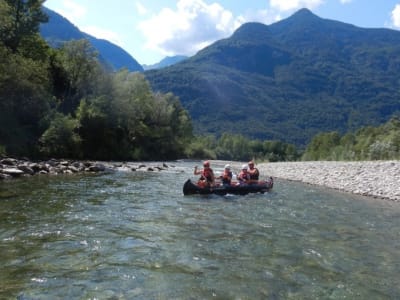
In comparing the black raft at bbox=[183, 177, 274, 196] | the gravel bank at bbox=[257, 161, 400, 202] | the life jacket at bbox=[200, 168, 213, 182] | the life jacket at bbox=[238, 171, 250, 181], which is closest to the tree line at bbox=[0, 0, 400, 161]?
the gravel bank at bbox=[257, 161, 400, 202]

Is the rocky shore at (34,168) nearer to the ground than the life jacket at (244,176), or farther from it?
nearer to the ground

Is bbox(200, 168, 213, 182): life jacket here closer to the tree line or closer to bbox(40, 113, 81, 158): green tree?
the tree line

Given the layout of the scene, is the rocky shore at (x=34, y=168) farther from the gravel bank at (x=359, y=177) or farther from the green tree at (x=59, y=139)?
the gravel bank at (x=359, y=177)

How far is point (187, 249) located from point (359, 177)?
2075cm

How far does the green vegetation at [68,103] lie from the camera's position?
3309cm

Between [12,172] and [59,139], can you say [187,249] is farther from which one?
[59,139]

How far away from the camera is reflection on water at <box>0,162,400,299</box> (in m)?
7.29

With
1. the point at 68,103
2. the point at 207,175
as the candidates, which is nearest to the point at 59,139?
the point at 68,103

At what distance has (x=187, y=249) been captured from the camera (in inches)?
384

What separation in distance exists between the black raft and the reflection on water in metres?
1.85

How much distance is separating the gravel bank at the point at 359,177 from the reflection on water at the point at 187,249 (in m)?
5.78

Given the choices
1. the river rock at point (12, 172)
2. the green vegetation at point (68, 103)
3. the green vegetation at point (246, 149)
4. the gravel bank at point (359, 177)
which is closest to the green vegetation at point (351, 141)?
the green vegetation at point (246, 149)

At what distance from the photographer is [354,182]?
25812 mm

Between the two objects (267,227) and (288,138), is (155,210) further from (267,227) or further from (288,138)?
(288,138)
